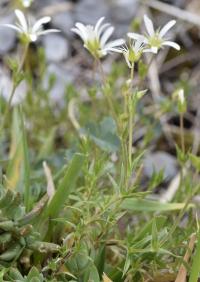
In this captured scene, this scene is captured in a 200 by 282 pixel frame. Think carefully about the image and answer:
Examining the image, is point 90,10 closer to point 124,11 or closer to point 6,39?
point 124,11

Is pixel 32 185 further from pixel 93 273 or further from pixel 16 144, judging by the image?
pixel 93 273

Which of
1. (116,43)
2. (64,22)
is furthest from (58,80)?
(116,43)

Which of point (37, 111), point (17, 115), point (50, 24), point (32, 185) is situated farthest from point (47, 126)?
point (50, 24)

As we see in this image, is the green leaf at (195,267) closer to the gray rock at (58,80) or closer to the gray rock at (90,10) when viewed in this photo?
the gray rock at (58,80)

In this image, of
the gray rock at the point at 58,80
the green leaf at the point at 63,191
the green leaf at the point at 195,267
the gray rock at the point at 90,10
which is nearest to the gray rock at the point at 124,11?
the gray rock at the point at 90,10

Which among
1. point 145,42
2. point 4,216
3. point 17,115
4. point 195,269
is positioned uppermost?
point 145,42
